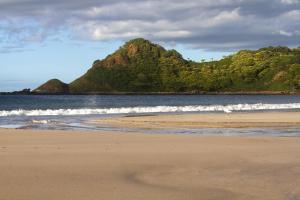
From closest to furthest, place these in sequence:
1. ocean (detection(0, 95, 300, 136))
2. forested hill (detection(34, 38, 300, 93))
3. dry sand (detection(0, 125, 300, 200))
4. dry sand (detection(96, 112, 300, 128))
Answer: dry sand (detection(0, 125, 300, 200)), ocean (detection(0, 95, 300, 136)), dry sand (detection(96, 112, 300, 128)), forested hill (detection(34, 38, 300, 93))

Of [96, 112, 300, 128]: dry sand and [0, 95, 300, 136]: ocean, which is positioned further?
[96, 112, 300, 128]: dry sand

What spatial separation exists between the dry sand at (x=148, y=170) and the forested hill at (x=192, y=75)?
503ft

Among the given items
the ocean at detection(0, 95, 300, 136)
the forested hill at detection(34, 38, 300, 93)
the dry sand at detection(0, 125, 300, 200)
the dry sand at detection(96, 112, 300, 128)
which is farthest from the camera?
the forested hill at detection(34, 38, 300, 93)

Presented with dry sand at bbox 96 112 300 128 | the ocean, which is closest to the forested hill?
the ocean

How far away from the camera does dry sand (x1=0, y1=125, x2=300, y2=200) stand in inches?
325

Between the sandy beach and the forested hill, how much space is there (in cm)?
15303

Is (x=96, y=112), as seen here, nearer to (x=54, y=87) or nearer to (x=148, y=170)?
(x=148, y=170)

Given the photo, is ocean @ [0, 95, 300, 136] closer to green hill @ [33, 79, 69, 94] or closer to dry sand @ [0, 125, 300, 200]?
dry sand @ [0, 125, 300, 200]

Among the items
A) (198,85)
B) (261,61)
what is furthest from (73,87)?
(261,61)

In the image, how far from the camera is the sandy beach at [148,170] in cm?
828

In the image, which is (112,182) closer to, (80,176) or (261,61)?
(80,176)

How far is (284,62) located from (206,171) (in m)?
173

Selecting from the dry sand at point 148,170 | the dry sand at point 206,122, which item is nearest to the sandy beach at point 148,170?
the dry sand at point 148,170

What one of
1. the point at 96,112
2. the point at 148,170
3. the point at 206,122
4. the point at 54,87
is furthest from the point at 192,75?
the point at 148,170
